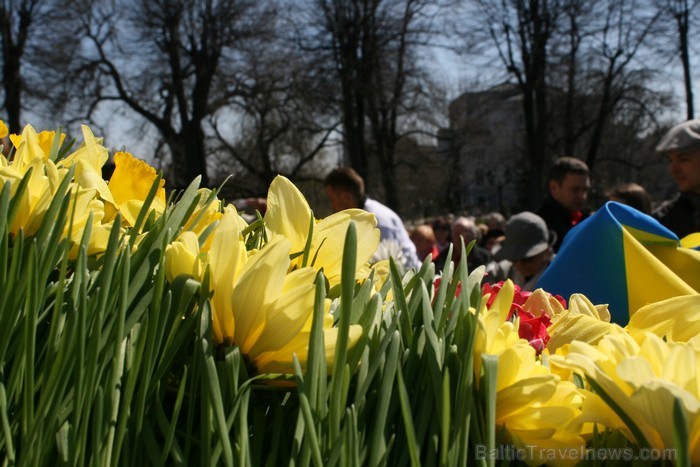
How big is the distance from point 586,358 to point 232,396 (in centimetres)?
22

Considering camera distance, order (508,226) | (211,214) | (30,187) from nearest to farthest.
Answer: (30,187) → (211,214) → (508,226)

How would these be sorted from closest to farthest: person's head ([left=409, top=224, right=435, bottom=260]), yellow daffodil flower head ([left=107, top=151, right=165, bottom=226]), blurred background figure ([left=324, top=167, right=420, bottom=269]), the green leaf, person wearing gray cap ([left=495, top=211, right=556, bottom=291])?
the green leaf → yellow daffodil flower head ([left=107, top=151, right=165, bottom=226]) → person wearing gray cap ([left=495, top=211, right=556, bottom=291]) → blurred background figure ([left=324, top=167, right=420, bottom=269]) → person's head ([left=409, top=224, right=435, bottom=260])

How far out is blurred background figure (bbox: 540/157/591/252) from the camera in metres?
3.93

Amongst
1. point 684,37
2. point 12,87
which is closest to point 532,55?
point 684,37

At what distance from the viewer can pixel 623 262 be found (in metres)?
0.91

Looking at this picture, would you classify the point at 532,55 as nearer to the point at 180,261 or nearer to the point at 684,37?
the point at 684,37

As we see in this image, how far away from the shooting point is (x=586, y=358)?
447 mm

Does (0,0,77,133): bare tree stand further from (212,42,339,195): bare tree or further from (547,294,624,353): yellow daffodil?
(547,294,624,353): yellow daffodil

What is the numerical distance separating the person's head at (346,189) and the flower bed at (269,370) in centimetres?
350

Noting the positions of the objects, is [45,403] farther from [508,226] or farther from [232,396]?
[508,226]

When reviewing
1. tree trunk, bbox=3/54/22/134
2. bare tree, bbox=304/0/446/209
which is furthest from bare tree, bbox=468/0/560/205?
tree trunk, bbox=3/54/22/134

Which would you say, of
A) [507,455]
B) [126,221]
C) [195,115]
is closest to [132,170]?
[126,221]

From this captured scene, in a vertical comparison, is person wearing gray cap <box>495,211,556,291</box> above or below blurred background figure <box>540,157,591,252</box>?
below

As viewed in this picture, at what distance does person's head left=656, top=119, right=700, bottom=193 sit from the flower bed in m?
2.87
